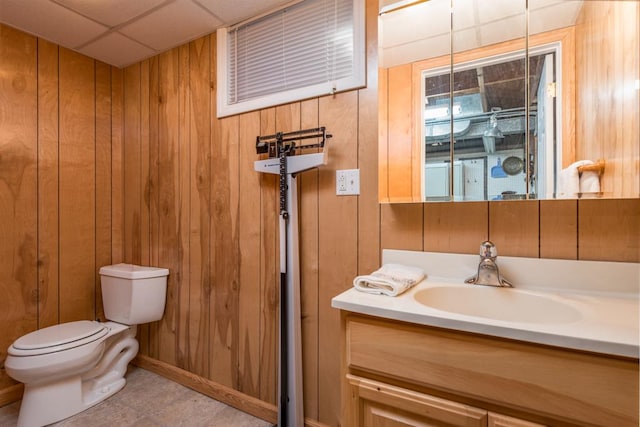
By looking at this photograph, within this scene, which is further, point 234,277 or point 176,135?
point 176,135

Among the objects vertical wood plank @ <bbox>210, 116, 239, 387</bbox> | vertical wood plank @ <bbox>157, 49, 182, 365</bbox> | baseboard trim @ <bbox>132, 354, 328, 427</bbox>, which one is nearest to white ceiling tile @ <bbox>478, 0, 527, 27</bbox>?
vertical wood plank @ <bbox>210, 116, 239, 387</bbox>

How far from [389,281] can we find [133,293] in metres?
1.65

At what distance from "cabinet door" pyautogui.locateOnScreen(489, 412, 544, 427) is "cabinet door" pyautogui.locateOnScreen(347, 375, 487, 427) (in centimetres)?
2

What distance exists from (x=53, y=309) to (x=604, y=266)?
2.81 m

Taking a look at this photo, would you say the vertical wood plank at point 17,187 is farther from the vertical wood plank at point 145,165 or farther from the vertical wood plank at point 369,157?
the vertical wood plank at point 369,157

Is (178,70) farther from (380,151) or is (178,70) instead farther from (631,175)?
(631,175)

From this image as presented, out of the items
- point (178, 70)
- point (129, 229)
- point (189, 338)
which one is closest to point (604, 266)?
point (189, 338)

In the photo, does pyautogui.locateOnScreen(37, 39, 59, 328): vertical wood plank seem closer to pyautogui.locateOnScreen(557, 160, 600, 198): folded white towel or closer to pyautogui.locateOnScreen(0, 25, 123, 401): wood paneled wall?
pyautogui.locateOnScreen(0, 25, 123, 401): wood paneled wall

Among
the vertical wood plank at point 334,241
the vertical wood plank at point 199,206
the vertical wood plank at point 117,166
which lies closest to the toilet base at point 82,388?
the vertical wood plank at point 199,206

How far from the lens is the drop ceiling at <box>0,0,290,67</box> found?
5.08 ft

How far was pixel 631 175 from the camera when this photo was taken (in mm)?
895

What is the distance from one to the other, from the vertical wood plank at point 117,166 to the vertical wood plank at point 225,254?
0.97m

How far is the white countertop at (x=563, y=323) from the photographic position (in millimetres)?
649

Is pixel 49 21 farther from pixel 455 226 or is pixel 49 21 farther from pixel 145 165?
pixel 455 226
